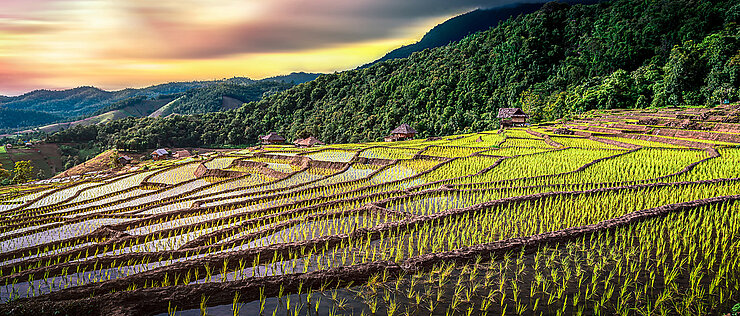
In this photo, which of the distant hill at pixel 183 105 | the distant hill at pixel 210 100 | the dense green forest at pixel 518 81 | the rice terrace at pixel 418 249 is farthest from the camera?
the distant hill at pixel 210 100

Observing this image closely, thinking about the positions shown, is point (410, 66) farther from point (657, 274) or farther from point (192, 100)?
point (192, 100)

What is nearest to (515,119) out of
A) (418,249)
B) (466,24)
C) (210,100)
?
(418,249)

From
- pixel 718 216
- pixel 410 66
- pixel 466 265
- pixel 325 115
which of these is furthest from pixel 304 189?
pixel 410 66

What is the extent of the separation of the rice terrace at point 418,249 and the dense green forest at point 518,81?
3292 centimetres

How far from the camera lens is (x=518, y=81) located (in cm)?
6200

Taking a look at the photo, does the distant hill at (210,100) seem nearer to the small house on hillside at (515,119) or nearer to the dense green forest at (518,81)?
the dense green forest at (518,81)

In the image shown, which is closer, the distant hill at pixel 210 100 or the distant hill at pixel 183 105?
the distant hill at pixel 183 105

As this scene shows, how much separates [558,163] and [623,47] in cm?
5358

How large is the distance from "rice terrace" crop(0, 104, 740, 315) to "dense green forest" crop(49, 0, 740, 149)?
108ft

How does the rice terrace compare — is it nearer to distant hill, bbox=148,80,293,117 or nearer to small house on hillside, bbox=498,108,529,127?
small house on hillside, bbox=498,108,529,127

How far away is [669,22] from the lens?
2073 inches

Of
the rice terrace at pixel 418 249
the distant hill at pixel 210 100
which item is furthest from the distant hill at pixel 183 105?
the rice terrace at pixel 418 249

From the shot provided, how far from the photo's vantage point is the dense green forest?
38.3 m

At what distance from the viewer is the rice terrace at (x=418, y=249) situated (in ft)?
12.8
